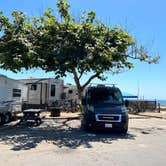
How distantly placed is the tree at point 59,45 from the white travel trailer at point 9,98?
3168mm

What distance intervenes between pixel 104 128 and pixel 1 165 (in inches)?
306

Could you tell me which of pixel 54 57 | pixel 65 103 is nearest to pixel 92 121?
pixel 54 57

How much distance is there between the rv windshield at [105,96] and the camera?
16.5 meters

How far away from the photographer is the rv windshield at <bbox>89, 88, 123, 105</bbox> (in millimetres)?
16531

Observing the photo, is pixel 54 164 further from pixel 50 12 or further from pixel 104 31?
pixel 50 12

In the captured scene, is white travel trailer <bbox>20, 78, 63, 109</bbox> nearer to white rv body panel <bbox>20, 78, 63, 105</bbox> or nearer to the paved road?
white rv body panel <bbox>20, 78, 63, 105</bbox>

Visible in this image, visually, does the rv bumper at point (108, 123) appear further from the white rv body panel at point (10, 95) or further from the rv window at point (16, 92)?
the rv window at point (16, 92)

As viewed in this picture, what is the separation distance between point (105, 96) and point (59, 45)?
348 centimetres

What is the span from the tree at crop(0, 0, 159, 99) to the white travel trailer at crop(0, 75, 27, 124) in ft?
10.4

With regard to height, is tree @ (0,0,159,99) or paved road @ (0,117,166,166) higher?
tree @ (0,0,159,99)

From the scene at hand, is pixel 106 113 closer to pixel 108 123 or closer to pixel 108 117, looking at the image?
pixel 108 117

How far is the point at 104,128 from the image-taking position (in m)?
15.7

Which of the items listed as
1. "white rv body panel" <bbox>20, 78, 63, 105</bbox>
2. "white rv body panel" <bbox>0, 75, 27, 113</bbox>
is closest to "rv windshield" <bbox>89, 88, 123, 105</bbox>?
"white rv body panel" <bbox>0, 75, 27, 113</bbox>

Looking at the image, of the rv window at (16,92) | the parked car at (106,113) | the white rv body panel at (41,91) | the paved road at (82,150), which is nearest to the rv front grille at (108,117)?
the parked car at (106,113)
